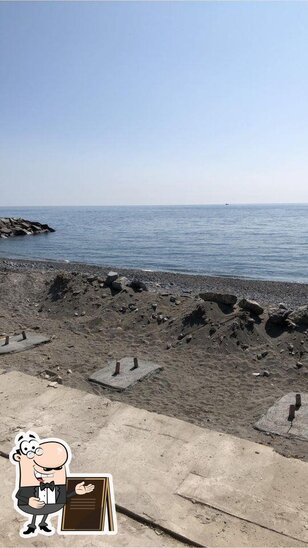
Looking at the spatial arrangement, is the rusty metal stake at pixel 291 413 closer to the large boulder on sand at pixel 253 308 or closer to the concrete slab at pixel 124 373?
the concrete slab at pixel 124 373

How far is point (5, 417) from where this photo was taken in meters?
5.30

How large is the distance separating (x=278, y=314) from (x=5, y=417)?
5.93 metres

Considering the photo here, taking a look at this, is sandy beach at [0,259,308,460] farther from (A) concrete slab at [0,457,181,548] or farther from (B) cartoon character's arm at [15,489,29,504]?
(B) cartoon character's arm at [15,489,29,504]

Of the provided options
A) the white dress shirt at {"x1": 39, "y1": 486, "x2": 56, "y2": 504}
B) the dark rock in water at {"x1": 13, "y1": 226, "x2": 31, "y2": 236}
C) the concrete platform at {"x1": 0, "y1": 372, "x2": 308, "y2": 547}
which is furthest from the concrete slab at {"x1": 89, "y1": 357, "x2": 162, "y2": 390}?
the dark rock in water at {"x1": 13, "y1": 226, "x2": 31, "y2": 236}

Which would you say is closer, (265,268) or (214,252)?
(265,268)

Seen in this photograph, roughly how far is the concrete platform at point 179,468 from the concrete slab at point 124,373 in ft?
2.59

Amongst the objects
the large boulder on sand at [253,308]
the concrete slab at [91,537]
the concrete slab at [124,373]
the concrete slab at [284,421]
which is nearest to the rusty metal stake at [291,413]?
the concrete slab at [284,421]

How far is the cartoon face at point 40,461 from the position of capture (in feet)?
9.94

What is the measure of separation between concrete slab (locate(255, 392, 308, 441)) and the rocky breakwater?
48742 millimetres

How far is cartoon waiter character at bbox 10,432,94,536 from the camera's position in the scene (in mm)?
3037

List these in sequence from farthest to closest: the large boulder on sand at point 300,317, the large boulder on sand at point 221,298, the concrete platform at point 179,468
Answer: the large boulder on sand at point 221,298, the large boulder on sand at point 300,317, the concrete platform at point 179,468

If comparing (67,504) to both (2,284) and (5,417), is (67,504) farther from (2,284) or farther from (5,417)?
(2,284)

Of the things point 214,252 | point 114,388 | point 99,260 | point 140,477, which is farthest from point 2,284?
point 214,252

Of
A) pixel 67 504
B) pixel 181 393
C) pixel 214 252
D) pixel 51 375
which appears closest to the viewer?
pixel 67 504
